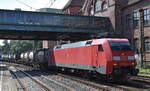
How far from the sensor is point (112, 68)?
55.7 feet

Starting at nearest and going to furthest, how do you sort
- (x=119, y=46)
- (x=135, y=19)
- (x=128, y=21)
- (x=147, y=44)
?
(x=119, y=46)
(x=147, y=44)
(x=135, y=19)
(x=128, y=21)

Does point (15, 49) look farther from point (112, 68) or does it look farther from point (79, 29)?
point (112, 68)

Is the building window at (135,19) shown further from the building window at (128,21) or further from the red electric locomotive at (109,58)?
the red electric locomotive at (109,58)

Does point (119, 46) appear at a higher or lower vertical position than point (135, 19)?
lower

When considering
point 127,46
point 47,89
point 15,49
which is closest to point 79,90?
point 47,89

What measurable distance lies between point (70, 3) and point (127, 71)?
51616mm

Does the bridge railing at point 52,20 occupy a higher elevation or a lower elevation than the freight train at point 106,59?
higher

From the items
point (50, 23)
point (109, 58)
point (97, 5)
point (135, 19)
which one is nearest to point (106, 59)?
point (109, 58)

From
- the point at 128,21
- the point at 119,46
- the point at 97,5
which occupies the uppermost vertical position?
the point at 97,5

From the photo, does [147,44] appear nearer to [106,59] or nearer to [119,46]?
[119,46]

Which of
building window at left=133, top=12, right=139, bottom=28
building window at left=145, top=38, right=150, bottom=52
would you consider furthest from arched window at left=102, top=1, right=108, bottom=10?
building window at left=145, top=38, right=150, bottom=52

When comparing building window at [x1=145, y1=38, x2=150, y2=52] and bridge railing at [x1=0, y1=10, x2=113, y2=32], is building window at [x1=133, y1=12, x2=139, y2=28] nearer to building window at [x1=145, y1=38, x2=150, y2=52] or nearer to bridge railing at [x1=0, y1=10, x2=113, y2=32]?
building window at [x1=145, y1=38, x2=150, y2=52]

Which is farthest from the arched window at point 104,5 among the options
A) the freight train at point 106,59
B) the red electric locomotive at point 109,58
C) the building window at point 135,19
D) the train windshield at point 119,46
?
the train windshield at point 119,46

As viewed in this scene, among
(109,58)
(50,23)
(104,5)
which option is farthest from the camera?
(104,5)
